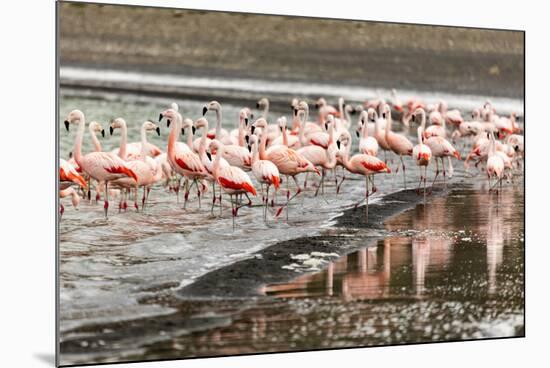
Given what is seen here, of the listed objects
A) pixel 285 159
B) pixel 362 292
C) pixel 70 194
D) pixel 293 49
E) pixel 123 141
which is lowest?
pixel 362 292

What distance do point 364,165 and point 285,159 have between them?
Answer: 56cm

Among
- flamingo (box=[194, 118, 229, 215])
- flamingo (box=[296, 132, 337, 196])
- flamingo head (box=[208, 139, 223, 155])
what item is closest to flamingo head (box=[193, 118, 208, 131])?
flamingo (box=[194, 118, 229, 215])

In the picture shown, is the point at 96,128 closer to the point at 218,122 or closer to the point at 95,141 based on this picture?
the point at 95,141

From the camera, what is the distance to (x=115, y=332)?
6078mm

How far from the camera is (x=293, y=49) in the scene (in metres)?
6.82

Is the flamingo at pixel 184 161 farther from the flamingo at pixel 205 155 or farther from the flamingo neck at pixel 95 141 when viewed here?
the flamingo neck at pixel 95 141

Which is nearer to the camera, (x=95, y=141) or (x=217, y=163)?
(x=95, y=141)

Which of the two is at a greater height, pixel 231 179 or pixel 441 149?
pixel 441 149

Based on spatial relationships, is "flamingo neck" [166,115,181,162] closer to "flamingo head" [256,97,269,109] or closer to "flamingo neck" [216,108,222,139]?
"flamingo neck" [216,108,222,139]

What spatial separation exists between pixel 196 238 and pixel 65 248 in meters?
0.84

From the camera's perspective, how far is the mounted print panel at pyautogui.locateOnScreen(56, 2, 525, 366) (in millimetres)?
6254

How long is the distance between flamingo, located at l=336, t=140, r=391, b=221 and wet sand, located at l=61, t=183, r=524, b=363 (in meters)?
0.22

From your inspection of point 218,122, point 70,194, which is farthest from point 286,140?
point 70,194

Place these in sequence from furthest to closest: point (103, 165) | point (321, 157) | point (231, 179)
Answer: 1. point (321, 157)
2. point (231, 179)
3. point (103, 165)
